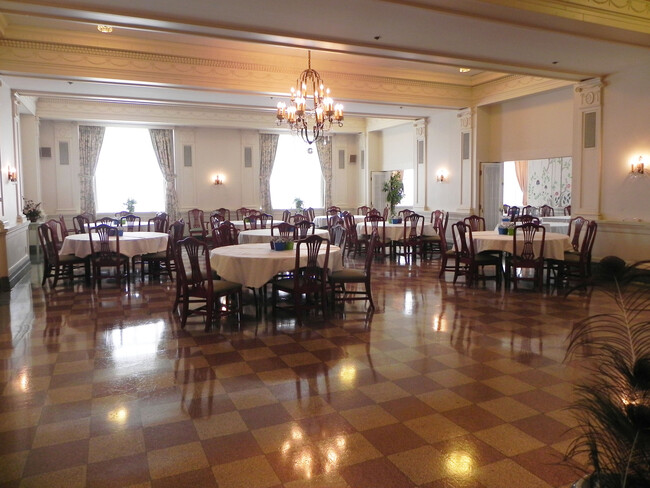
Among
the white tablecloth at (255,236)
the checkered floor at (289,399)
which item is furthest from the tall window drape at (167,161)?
the checkered floor at (289,399)

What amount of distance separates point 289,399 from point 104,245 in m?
5.16

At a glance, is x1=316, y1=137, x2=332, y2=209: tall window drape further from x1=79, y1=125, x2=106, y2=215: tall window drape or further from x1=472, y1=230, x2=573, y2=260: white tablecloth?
x1=472, y1=230, x2=573, y2=260: white tablecloth

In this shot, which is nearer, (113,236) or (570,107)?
(113,236)

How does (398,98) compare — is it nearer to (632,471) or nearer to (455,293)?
(455,293)

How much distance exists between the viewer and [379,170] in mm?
15398

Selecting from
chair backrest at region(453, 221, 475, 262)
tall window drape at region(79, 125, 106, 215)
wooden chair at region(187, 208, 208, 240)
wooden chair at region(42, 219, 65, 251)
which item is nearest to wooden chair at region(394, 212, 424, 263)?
chair backrest at region(453, 221, 475, 262)

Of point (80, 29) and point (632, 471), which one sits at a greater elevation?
point (80, 29)

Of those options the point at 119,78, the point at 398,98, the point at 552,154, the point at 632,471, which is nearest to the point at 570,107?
the point at 552,154

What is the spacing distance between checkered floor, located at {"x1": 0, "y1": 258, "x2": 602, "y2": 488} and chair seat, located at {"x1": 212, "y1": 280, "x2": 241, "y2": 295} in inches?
15.5

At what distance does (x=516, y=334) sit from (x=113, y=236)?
610 centimetres

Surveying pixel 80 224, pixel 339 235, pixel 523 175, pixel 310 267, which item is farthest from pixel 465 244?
pixel 523 175

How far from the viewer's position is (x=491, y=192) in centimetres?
1141

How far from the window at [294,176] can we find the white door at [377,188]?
161 centimetres

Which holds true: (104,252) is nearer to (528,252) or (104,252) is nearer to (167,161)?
(528,252)
